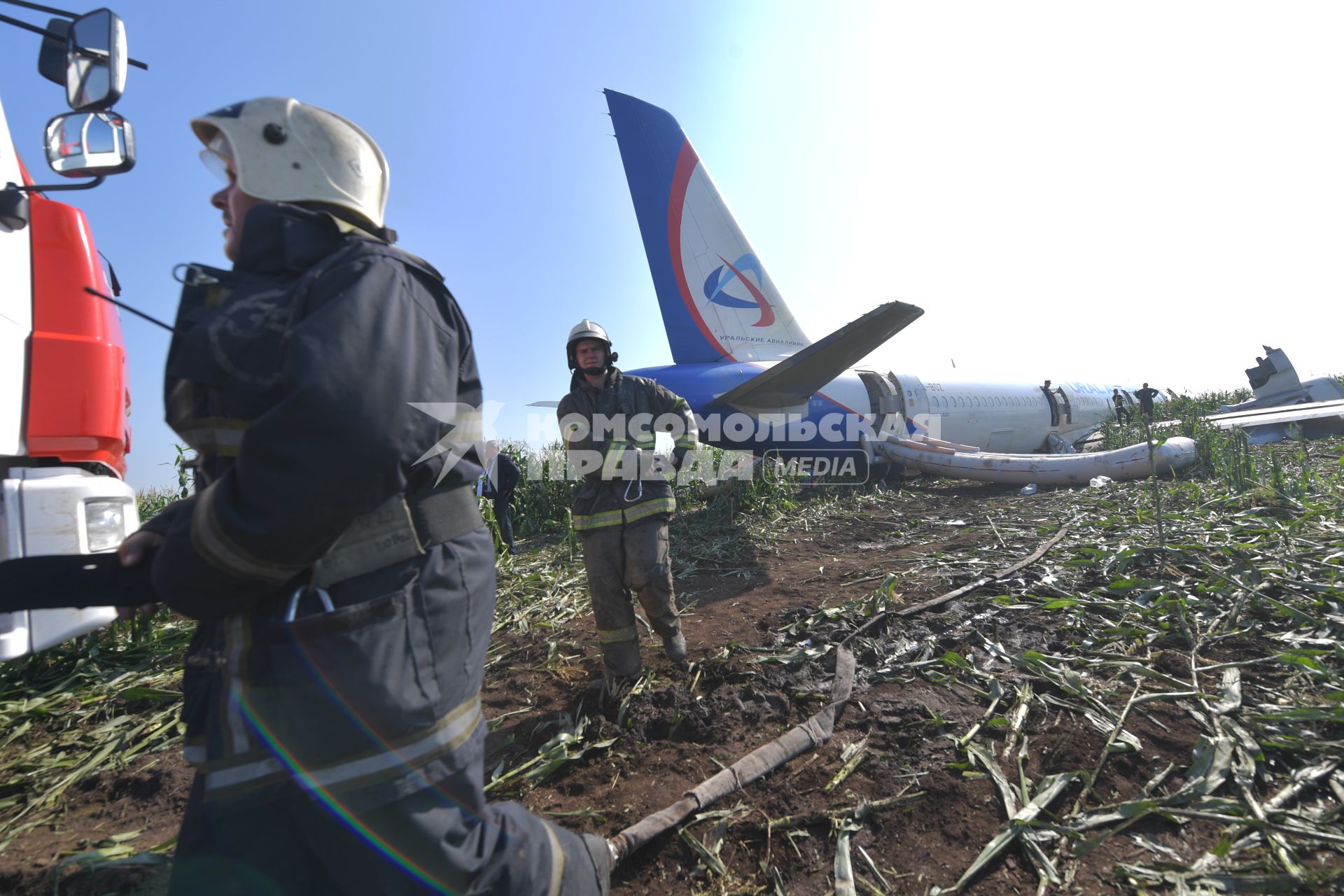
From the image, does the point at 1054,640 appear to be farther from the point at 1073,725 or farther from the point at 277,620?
the point at 277,620

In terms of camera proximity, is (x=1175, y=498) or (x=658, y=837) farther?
(x=1175, y=498)

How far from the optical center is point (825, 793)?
236 cm

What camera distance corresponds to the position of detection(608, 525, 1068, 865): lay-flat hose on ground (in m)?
2.08

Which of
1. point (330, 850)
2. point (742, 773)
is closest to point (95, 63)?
point (330, 850)

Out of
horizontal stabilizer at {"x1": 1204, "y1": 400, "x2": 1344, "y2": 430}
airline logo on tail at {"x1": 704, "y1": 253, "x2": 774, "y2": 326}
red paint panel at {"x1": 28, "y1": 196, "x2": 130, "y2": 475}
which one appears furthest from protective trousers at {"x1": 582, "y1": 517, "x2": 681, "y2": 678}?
horizontal stabilizer at {"x1": 1204, "y1": 400, "x2": 1344, "y2": 430}

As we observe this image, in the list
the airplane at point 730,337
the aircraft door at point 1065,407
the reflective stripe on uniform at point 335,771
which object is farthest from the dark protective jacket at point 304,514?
the aircraft door at point 1065,407

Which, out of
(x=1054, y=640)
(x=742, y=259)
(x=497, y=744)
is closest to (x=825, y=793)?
(x=497, y=744)

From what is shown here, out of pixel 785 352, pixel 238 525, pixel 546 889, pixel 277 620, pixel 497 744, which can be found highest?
pixel 785 352

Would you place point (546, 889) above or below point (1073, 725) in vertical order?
above

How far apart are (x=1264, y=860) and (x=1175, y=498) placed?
6.70m

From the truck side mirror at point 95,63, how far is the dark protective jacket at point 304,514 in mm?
2230

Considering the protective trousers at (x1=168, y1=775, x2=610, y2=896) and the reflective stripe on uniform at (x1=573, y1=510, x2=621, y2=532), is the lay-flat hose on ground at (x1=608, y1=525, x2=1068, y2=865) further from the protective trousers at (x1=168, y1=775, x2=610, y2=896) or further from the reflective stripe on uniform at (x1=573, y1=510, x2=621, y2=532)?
the reflective stripe on uniform at (x1=573, y1=510, x2=621, y2=532)

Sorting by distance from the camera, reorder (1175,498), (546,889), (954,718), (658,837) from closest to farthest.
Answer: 1. (546,889)
2. (658,837)
3. (954,718)
4. (1175,498)

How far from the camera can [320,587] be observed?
4.07 feet
